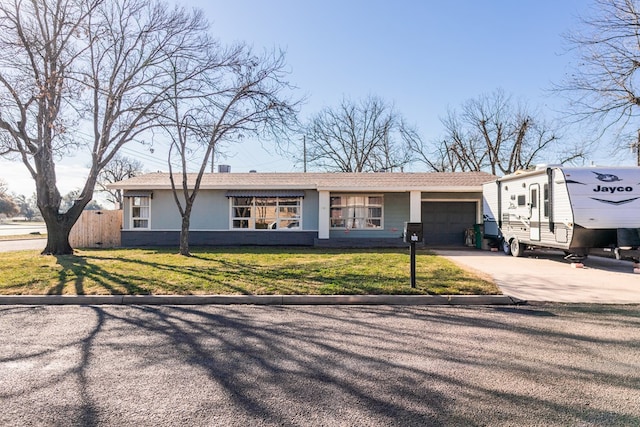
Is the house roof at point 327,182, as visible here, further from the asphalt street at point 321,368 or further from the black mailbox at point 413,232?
the asphalt street at point 321,368

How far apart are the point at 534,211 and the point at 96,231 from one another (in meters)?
18.0

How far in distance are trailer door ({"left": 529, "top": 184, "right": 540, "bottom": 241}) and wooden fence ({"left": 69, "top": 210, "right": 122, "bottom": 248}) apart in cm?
1699

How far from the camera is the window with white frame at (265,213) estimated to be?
687 inches

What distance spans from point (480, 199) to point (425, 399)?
15852 millimetres

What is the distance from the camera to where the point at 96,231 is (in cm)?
1780

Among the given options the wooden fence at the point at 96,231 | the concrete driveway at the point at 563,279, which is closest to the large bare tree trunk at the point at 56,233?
the wooden fence at the point at 96,231

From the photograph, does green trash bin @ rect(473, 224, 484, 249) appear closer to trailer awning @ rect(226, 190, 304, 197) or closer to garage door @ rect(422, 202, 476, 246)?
garage door @ rect(422, 202, 476, 246)

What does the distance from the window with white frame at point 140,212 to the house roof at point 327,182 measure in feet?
2.30

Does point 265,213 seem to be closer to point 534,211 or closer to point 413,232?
point 534,211

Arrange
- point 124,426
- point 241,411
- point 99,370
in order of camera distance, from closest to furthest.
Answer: point 124,426
point 241,411
point 99,370

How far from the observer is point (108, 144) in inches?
551

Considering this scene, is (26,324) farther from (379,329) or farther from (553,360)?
(553,360)

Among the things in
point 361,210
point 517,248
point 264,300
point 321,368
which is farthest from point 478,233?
point 321,368

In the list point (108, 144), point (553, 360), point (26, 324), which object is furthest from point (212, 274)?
point (108, 144)
